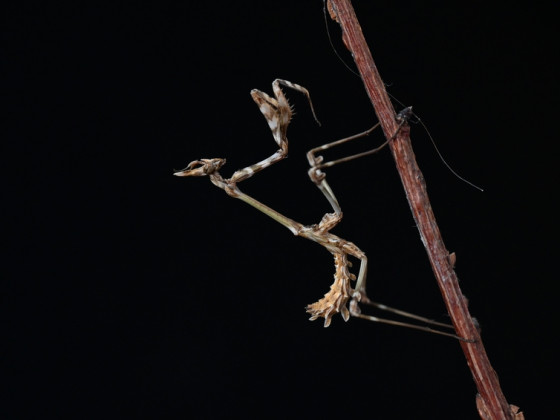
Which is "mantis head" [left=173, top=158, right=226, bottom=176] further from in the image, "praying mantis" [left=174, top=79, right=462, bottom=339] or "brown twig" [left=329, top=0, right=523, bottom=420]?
"brown twig" [left=329, top=0, right=523, bottom=420]

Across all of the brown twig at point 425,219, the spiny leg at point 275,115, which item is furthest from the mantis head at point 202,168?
the brown twig at point 425,219

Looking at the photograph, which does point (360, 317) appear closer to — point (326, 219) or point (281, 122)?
point (326, 219)

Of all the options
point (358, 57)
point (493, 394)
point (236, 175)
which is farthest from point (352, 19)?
point (493, 394)

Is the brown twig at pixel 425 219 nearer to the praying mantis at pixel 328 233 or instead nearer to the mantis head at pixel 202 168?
the praying mantis at pixel 328 233

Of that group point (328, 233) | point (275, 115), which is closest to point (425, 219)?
point (328, 233)

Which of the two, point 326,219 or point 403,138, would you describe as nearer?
point 403,138
